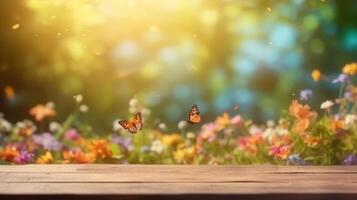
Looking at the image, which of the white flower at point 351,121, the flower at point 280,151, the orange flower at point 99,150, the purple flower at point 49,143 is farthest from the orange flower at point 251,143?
the purple flower at point 49,143

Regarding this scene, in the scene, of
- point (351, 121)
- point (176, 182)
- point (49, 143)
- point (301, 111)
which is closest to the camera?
point (176, 182)

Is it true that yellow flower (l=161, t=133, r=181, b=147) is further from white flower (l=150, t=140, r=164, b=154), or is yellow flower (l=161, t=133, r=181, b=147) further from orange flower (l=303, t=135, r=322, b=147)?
orange flower (l=303, t=135, r=322, b=147)

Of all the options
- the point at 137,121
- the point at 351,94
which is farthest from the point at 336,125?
the point at 137,121

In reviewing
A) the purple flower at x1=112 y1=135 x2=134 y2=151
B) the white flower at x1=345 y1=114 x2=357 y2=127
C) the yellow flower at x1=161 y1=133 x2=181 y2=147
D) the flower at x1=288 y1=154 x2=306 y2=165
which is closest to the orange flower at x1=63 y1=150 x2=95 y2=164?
the purple flower at x1=112 y1=135 x2=134 y2=151

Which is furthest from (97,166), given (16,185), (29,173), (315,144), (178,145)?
(178,145)

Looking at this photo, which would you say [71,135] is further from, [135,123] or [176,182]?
[176,182]

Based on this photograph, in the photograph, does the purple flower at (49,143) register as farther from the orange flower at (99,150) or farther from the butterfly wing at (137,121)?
the butterfly wing at (137,121)
